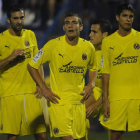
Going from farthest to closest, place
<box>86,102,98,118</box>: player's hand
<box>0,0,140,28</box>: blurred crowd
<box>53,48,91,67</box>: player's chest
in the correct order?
<box>0,0,140,28</box>: blurred crowd, <box>86,102,98,118</box>: player's hand, <box>53,48,91,67</box>: player's chest

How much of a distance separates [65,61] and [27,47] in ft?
3.05

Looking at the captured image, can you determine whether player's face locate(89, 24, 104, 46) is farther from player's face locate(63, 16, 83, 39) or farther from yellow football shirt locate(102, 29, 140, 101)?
player's face locate(63, 16, 83, 39)

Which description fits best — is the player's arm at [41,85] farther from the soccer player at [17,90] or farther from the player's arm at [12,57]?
the soccer player at [17,90]

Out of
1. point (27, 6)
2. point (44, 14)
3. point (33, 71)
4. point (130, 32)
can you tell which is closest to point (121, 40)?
point (130, 32)

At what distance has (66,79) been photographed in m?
7.64

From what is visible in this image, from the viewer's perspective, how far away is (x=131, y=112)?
25.2ft

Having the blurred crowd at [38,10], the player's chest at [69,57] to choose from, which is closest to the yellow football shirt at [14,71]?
the player's chest at [69,57]

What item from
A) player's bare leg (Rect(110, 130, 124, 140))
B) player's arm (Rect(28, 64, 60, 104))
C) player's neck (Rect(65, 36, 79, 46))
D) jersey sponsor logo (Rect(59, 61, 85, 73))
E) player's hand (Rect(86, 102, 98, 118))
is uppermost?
player's neck (Rect(65, 36, 79, 46))

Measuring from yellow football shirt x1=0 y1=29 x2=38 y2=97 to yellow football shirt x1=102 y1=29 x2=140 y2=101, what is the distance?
119cm

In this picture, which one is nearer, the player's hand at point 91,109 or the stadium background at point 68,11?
the player's hand at point 91,109

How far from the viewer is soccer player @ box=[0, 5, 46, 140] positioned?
8.28 m

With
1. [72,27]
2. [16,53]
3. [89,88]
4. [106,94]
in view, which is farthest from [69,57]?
[16,53]

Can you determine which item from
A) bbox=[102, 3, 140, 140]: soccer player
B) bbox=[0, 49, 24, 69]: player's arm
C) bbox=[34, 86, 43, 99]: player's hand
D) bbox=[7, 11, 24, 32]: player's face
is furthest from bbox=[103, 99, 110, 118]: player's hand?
bbox=[7, 11, 24, 32]: player's face

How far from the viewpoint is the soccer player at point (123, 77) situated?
7.66 meters
